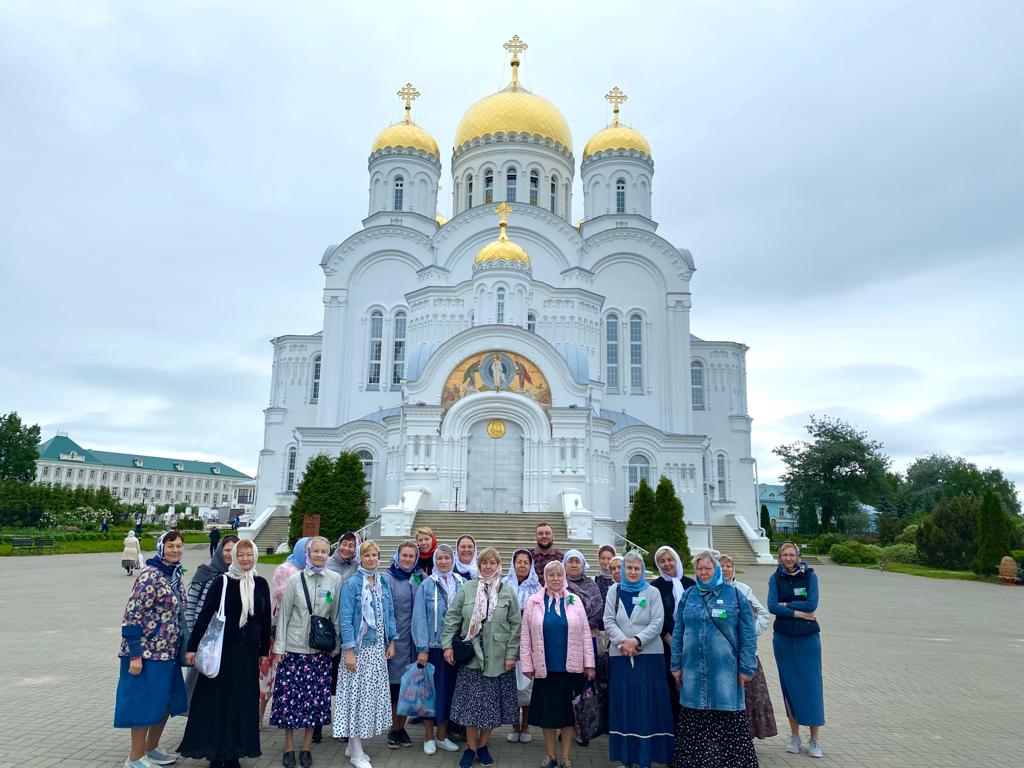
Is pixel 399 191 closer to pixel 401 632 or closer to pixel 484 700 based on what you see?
pixel 401 632

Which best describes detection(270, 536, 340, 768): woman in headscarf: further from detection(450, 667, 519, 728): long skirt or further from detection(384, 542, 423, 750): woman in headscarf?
detection(450, 667, 519, 728): long skirt

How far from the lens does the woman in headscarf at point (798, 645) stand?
582 cm

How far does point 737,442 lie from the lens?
30.1 m

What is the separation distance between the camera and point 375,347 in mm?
29281

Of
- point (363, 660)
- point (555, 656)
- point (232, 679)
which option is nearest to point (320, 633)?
point (363, 660)

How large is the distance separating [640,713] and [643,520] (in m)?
16.1

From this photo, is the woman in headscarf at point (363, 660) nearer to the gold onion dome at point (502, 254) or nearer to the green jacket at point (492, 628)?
the green jacket at point (492, 628)

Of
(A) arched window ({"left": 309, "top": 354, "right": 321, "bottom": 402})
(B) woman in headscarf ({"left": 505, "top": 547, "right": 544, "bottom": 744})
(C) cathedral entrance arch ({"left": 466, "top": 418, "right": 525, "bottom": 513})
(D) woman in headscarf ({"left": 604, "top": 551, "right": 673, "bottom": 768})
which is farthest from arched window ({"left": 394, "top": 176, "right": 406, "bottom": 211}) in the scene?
A: (D) woman in headscarf ({"left": 604, "top": 551, "right": 673, "bottom": 768})

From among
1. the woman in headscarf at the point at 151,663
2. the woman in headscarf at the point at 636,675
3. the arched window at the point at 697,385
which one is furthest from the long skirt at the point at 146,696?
the arched window at the point at 697,385

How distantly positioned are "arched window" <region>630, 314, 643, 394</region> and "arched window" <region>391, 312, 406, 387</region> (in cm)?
912

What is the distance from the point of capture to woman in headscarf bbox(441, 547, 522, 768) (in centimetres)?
548

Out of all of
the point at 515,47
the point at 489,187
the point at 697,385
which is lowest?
the point at 697,385

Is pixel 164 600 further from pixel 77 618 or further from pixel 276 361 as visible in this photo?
pixel 276 361

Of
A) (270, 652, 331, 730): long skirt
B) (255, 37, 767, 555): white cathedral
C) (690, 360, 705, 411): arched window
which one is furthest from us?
(690, 360, 705, 411): arched window
